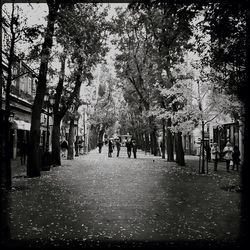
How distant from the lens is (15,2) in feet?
41.2

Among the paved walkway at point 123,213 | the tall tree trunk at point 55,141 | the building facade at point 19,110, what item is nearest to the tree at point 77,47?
the tall tree trunk at point 55,141

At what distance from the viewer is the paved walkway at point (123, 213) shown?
6825 millimetres

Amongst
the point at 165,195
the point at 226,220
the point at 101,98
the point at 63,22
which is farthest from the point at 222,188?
the point at 101,98

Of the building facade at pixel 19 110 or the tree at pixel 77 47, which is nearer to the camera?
the tree at pixel 77 47

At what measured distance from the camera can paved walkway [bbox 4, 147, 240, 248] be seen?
22.4 feet

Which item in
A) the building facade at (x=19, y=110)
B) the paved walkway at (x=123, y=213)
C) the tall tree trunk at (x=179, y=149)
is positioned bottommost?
the paved walkway at (x=123, y=213)

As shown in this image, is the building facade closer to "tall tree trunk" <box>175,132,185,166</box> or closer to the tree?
the tree

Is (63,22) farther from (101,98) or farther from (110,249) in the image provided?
(101,98)

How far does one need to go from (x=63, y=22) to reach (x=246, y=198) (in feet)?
40.4

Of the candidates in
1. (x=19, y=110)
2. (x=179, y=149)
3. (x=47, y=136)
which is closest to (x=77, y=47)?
(x=47, y=136)

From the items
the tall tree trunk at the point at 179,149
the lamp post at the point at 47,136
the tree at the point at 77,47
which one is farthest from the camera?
the tall tree trunk at the point at 179,149

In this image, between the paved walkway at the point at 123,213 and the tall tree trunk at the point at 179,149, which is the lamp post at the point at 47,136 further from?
the tall tree trunk at the point at 179,149

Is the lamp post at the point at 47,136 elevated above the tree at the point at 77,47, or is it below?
below

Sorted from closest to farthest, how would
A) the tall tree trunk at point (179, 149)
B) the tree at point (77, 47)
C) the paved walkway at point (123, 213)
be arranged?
the paved walkway at point (123, 213) < the tree at point (77, 47) < the tall tree trunk at point (179, 149)
